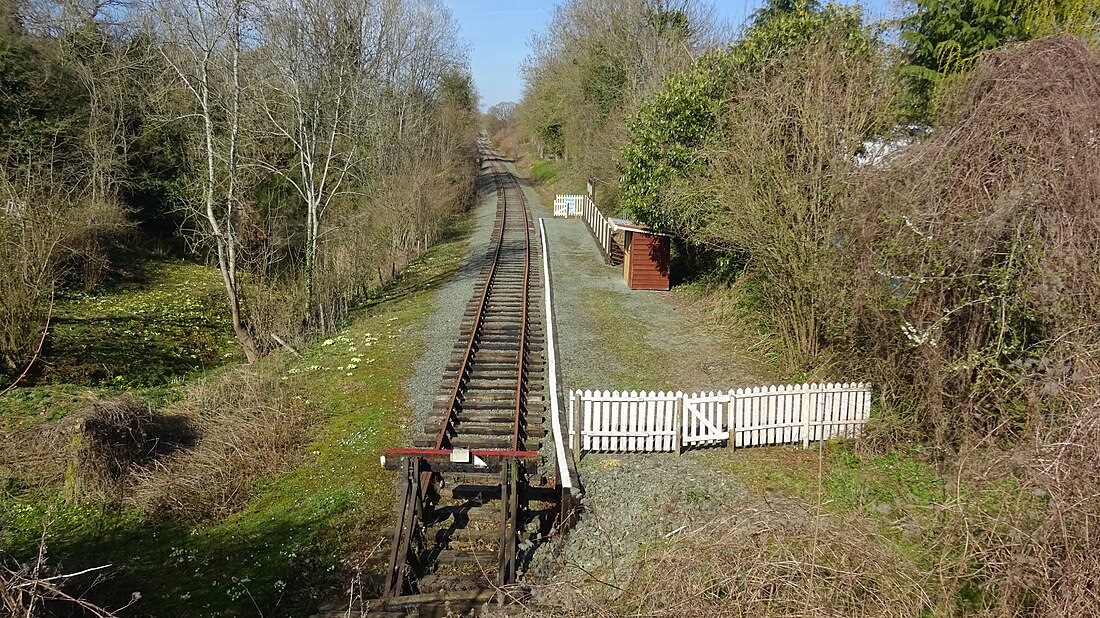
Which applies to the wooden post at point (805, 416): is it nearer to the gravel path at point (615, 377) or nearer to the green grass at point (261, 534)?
the gravel path at point (615, 377)

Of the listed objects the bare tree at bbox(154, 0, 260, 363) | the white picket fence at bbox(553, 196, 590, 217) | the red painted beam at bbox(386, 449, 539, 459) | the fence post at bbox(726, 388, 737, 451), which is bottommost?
the red painted beam at bbox(386, 449, 539, 459)

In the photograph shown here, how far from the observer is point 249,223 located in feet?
79.0

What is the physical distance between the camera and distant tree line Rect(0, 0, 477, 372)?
15.1 metres

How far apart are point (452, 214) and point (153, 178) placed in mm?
14275

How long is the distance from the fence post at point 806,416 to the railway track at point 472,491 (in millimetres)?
Answer: 3936

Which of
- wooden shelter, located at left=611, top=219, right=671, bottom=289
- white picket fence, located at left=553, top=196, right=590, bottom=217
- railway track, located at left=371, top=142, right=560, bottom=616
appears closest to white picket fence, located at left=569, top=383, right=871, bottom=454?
railway track, located at left=371, top=142, right=560, bottom=616

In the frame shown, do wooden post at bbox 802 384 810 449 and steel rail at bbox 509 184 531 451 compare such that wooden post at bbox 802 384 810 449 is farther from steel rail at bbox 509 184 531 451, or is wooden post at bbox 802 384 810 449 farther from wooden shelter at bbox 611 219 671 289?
wooden shelter at bbox 611 219 671 289

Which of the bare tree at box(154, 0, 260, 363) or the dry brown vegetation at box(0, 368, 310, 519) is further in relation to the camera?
the bare tree at box(154, 0, 260, 363)

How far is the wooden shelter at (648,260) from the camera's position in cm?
1931

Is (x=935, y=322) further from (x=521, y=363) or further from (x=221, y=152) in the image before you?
(x=221, y=152)

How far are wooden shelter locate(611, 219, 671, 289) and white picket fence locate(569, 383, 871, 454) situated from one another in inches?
387

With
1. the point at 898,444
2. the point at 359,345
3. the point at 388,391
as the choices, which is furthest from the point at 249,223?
the point at 898,444

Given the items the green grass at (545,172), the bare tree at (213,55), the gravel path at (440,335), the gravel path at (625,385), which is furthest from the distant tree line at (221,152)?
the green grass at (545,172)

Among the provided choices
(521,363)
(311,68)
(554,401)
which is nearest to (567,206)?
Answer: (311,68)
